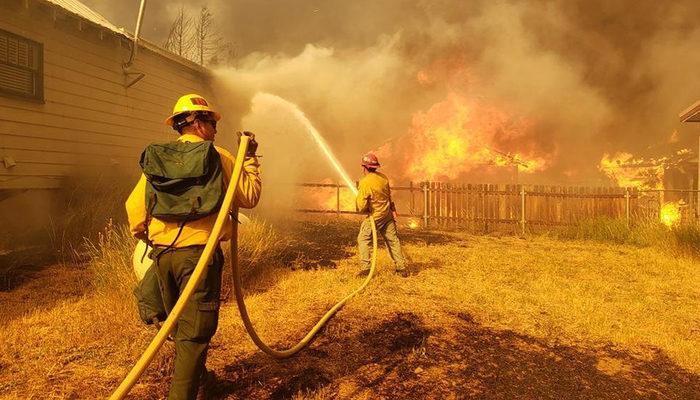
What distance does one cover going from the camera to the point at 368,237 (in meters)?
6.54

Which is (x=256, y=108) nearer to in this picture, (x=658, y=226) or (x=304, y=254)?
(x=304, y=254)

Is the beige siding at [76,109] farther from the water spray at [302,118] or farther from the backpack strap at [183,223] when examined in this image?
the backpack strap at [183,223]

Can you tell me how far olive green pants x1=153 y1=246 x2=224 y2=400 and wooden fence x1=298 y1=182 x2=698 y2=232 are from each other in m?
10.6

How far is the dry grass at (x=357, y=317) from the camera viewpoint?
326 centimetres

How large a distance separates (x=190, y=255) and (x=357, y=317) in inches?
104

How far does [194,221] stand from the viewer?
95.3 inches

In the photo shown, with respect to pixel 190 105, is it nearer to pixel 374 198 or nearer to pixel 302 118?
pixel 374 198

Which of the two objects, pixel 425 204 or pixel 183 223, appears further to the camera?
pixel 425 204

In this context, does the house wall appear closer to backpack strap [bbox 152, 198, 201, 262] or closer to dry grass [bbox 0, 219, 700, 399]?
dry grass [bbox 0, 219, 700, 399]

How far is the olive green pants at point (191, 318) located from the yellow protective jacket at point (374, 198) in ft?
13.6

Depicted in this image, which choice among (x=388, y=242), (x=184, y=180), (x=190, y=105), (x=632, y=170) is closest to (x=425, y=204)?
(x=388, y=242)

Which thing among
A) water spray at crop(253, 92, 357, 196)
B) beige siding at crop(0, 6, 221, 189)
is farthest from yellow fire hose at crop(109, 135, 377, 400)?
water spray at crop(253, 92, 357, 196)

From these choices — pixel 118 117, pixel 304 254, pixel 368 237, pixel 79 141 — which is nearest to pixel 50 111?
pixel 79 141

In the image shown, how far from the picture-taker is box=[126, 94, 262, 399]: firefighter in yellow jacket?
234 centimetres
